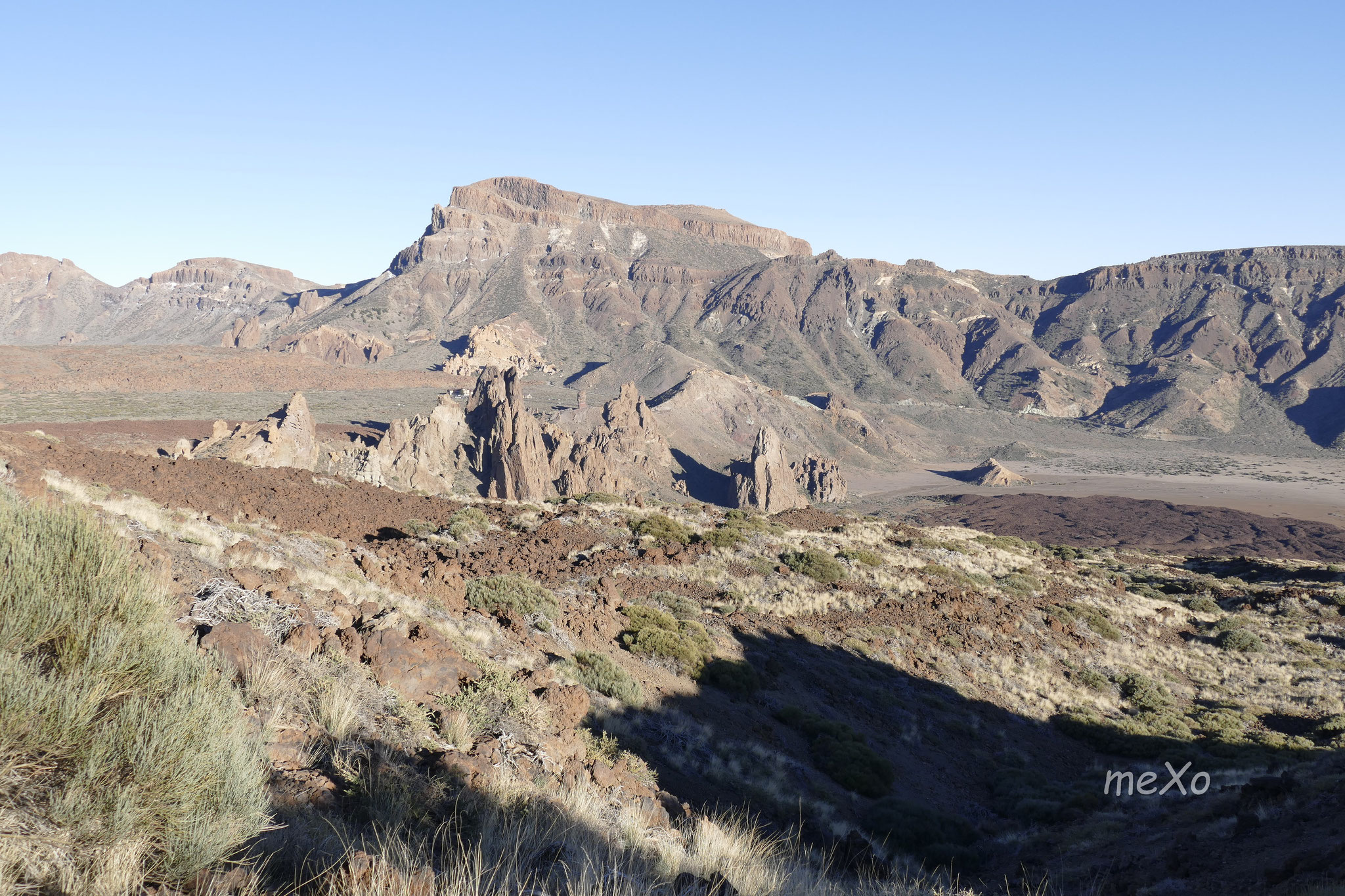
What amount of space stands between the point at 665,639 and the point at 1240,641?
1982cm

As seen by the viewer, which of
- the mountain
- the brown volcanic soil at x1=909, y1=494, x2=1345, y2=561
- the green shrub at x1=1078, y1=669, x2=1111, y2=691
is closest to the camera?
the green shrub at x1=1078, y1=669, x2=1111, y2=691

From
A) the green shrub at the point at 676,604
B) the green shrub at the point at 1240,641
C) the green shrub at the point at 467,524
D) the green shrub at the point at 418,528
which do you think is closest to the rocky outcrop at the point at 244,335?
the green shrub at the point at 467,524

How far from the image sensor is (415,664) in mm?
7805

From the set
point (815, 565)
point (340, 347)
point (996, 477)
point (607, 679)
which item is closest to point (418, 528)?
point (607, 679)

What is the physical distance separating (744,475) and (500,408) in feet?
86.3

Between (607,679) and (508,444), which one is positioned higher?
(508,444)

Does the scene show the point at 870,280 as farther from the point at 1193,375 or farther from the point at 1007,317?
the point at 1193,375

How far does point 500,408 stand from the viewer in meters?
60.7

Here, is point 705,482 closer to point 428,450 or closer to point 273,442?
point 428,450

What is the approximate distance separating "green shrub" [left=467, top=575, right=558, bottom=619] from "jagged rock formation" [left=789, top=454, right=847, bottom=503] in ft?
221

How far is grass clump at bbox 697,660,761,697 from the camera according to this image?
13.0 m

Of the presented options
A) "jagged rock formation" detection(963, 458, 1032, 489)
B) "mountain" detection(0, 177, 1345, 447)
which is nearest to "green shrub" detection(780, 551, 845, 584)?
"jagged rock formation" detection(963, 458, 1032, 489)

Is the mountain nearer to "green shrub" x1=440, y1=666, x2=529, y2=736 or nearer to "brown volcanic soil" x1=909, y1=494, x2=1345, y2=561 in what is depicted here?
"brown volcanic soil" x1=909, y1=494, x2=1345, y2=561

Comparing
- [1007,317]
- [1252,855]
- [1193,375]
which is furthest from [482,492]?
[1007,317]
